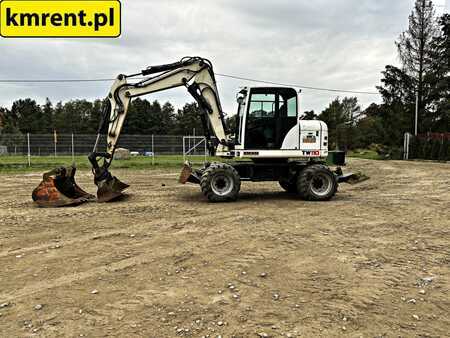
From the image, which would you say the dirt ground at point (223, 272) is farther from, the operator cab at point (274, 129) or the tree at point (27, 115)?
the tree at point (27, 115)

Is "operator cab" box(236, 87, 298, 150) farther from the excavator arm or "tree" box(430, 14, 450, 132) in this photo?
"tree" box(430, 14, 450, 132)

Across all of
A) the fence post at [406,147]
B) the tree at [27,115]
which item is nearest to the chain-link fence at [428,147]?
the fence post at [406,147]

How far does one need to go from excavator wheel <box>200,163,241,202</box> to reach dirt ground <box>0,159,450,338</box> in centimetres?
97

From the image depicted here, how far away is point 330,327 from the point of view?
123 inches

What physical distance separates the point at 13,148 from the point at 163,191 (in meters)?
20.8

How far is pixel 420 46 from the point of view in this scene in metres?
34.1

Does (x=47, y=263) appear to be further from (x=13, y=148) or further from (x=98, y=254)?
(x=13, y=148)

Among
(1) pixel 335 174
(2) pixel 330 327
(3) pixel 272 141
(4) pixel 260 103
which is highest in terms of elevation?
(4) pixel 260 103

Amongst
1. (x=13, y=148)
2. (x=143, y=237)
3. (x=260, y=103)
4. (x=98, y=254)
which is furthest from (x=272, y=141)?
(x=13, y=148)

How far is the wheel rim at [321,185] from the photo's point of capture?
974 cm

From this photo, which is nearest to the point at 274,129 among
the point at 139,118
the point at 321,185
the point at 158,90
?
the point at 321,185

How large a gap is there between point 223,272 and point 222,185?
5097 millimetres

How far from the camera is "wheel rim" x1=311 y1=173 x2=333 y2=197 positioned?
974 centimetres

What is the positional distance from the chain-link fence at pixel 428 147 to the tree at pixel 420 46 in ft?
14.7
